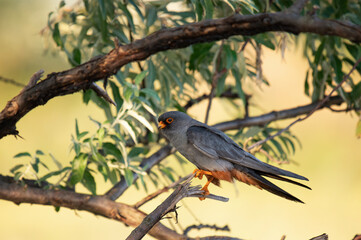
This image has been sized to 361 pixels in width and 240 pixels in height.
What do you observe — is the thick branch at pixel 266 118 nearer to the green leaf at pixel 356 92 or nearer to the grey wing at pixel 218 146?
the green leaf at pixel 356 92

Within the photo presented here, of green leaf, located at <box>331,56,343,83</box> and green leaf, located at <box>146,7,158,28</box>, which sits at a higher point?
green leaf, located at <box>146,7,158,28</box>

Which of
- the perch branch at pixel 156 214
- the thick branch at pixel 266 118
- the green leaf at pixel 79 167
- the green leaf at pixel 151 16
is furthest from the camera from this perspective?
the thick branch at pixel 266 118

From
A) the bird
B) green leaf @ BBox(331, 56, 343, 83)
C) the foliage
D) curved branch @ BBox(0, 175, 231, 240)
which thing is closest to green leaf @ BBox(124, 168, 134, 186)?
the foliage

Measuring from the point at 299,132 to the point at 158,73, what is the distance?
584 centimetres

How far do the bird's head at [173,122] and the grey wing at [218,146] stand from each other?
122mm

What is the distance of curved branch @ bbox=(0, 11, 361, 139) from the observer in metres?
3.15

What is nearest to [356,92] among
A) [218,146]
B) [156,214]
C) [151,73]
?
[218,146]

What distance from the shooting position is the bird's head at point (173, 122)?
3867 millimetres

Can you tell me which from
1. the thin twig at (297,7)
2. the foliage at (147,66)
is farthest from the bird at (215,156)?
the thin twig at (297,7)

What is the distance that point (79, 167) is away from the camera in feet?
12.1

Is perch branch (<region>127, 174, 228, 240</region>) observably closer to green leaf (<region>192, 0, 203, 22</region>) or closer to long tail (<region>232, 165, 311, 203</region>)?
long tail (<region>232, 165, 311, 203</region>)

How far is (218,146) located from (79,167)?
3.43 feet

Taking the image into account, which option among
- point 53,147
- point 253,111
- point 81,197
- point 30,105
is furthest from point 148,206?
point 30,105

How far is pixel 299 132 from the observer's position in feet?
32.0
